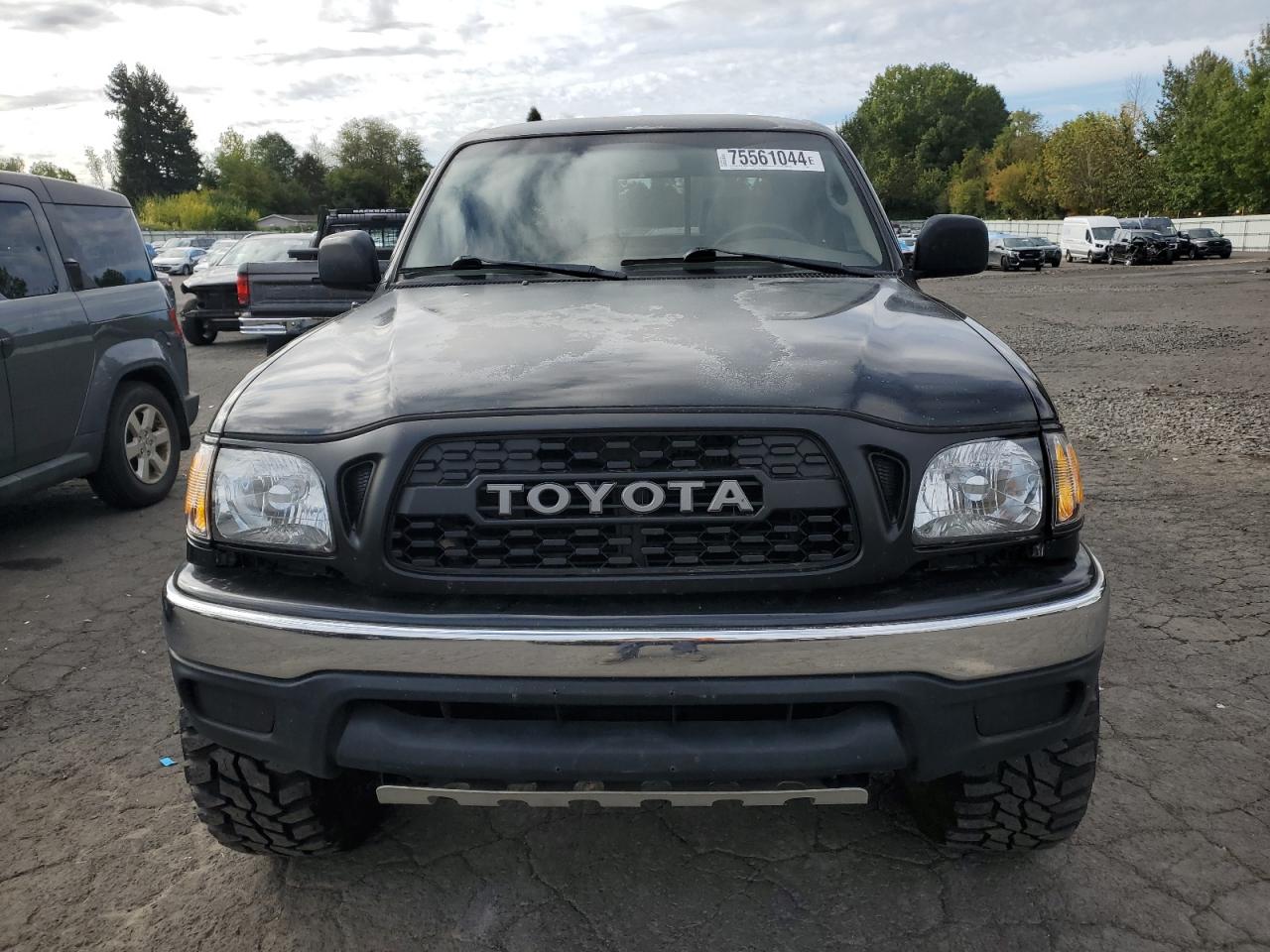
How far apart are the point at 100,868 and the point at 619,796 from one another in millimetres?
1474

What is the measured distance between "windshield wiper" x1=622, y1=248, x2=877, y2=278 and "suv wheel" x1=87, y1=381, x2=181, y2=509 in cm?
402

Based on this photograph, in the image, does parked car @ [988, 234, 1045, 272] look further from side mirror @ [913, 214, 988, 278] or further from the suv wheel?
side mirror @ [913, 214, 988, 278]

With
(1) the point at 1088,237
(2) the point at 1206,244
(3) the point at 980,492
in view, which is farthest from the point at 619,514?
(1) the point at 1088,237

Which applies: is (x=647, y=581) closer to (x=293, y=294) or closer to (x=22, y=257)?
(x=22, y=257)

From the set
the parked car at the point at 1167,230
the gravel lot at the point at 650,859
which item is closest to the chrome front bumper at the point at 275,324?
the gravel lot at the point at 650,859

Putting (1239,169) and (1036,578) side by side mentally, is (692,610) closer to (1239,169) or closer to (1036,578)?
(1036,578)

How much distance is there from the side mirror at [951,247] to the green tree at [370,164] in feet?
366

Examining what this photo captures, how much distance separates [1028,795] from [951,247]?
6.19ft

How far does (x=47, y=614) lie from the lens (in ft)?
14.8

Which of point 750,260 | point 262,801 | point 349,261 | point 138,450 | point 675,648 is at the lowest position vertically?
point 262,801

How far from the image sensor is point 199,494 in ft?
7.38

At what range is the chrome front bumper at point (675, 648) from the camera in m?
1.94

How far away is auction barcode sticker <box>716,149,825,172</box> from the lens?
3.53 m

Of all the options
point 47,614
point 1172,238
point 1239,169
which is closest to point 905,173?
point 1239,169
